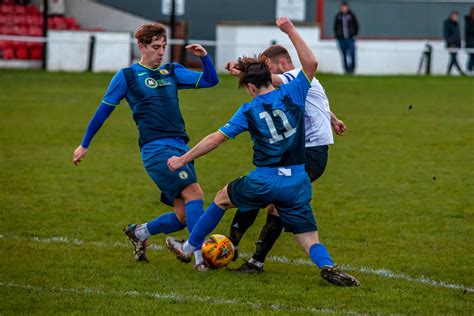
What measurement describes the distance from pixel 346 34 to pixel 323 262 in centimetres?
2344

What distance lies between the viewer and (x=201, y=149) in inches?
302

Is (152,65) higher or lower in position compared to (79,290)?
higher

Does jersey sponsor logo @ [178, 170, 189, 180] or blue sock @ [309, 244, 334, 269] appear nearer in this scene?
blue sock @ [309, 244, 334, 269]

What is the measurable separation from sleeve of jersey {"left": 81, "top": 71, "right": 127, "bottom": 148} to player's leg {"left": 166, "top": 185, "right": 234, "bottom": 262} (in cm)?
106

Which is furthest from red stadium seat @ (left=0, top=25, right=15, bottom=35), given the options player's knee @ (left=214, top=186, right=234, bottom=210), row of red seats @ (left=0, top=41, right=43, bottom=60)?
player's knee @ (left=214, top=186, right=234, bottom=210)

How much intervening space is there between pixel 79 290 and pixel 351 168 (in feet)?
23.9

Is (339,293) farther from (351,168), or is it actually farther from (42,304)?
(351,168)

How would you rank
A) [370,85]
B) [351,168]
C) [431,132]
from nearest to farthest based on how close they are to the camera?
[351,168]
[431,132]
[370,85]

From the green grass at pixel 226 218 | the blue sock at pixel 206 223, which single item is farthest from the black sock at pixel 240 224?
the blue sock at pixel 206 223

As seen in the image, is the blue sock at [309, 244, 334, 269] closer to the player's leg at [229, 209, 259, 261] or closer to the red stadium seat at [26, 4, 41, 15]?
the player's leg at [229, 209, 259, 261]

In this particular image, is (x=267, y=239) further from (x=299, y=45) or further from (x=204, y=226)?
(x=299, y=45)

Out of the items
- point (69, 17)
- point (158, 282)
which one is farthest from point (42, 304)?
point (69, 17)

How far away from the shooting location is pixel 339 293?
7.61 m

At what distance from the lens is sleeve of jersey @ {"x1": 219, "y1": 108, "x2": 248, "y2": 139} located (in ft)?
25.2
